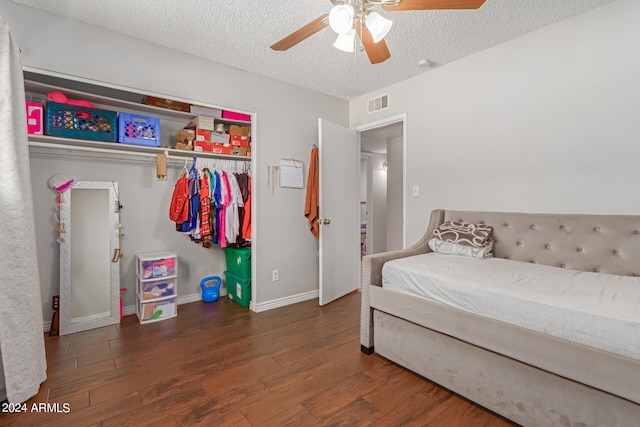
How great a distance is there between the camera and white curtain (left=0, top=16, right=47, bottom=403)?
160 cm

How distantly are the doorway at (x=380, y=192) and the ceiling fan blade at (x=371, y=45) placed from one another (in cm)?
320

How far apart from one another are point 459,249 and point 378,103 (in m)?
2.05

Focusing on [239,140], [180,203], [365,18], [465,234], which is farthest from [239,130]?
[465,234]

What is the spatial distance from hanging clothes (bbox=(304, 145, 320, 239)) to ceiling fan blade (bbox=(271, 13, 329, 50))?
1.66 meters

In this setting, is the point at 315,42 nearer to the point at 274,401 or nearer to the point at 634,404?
the point at 274,401

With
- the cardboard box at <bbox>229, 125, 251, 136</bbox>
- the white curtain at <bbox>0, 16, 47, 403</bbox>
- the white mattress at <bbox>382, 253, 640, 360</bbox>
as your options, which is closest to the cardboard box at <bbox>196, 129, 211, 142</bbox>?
the cardboard box at <bbox>229, 125, 251, 136</bbox>

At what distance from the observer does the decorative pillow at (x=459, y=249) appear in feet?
7.64

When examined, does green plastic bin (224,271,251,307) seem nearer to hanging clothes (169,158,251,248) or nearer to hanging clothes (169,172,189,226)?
hanging clothes (169,158,251,248)

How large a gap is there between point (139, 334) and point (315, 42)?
2.87 meters

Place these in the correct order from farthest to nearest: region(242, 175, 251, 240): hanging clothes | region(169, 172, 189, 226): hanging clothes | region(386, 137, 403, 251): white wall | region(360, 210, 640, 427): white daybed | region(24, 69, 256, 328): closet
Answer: region(386, 137, 403, 251): white wall < region(242, 175, 251, 240): hanging clothes < region(169, 172, 189, 226): hanging clothes < region(24, 69, 256, 328): closet < region(360, 210, 640, 427): white daybed

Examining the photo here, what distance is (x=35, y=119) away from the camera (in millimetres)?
2320

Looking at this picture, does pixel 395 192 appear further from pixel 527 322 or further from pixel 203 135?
pixel 527 322

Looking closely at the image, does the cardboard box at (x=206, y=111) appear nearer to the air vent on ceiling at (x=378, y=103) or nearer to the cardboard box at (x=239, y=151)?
the cardboard box at (x=239, y=151)

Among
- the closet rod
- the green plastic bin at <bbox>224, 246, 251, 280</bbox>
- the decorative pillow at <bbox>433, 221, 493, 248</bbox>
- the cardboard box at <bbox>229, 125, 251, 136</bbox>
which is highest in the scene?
the cardboard box at <bbox>229, 125, 251, 136</bbox>
